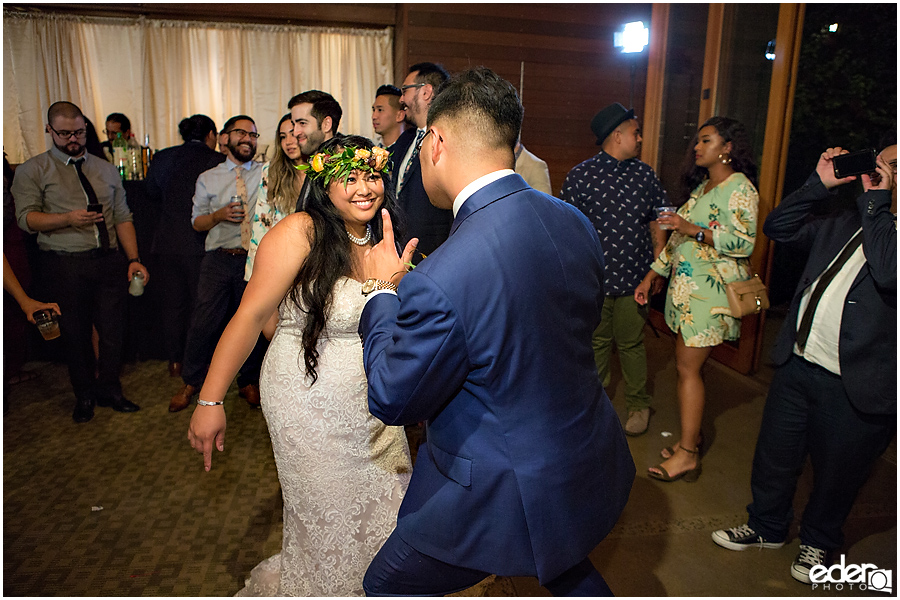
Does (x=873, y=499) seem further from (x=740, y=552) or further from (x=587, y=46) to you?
(x=587, y=46)

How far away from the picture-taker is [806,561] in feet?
7.44

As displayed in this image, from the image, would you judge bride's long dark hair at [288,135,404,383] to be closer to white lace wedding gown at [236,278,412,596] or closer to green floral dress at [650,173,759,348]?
white lace wedding gown at [236,278,412,596]

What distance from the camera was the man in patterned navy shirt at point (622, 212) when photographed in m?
3.41

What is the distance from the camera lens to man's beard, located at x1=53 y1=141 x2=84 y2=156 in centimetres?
347

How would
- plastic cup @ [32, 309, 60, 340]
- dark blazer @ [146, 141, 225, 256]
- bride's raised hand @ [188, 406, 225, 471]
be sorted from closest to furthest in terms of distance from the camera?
1. bride's raised hand @ [188, 406, 225, 471]
2. plastic cup @ [32, 309, 60, 340]
3. dark blazer @ [146, 141, 225, 256]

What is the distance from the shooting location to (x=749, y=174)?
293 centimetres

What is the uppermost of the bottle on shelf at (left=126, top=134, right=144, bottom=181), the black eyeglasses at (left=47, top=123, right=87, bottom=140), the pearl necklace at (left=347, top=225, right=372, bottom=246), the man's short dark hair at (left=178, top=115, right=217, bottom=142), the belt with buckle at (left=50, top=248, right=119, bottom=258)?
the man's short dark hair at (left=178, top=115, right=217, bottom=142)

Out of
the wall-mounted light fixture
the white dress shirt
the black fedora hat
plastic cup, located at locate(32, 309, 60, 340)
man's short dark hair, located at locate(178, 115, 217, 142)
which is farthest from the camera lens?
the wall-mounted light fixture

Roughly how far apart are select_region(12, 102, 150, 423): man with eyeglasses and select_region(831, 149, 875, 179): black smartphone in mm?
3548

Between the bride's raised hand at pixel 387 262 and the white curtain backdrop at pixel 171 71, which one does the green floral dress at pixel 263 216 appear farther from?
the white curtain backdrop at pixel 171 71

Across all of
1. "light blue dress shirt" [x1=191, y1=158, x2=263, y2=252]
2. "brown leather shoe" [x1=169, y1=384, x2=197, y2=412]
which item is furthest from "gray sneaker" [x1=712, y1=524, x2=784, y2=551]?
"brown leather shoe" [x1=169, y1=384, x2=197, y2=412]

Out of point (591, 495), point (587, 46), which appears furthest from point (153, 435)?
point (587, 46)

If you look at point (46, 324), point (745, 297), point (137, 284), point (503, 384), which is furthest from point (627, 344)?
point (46, 324)

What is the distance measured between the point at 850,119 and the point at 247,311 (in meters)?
3.99
